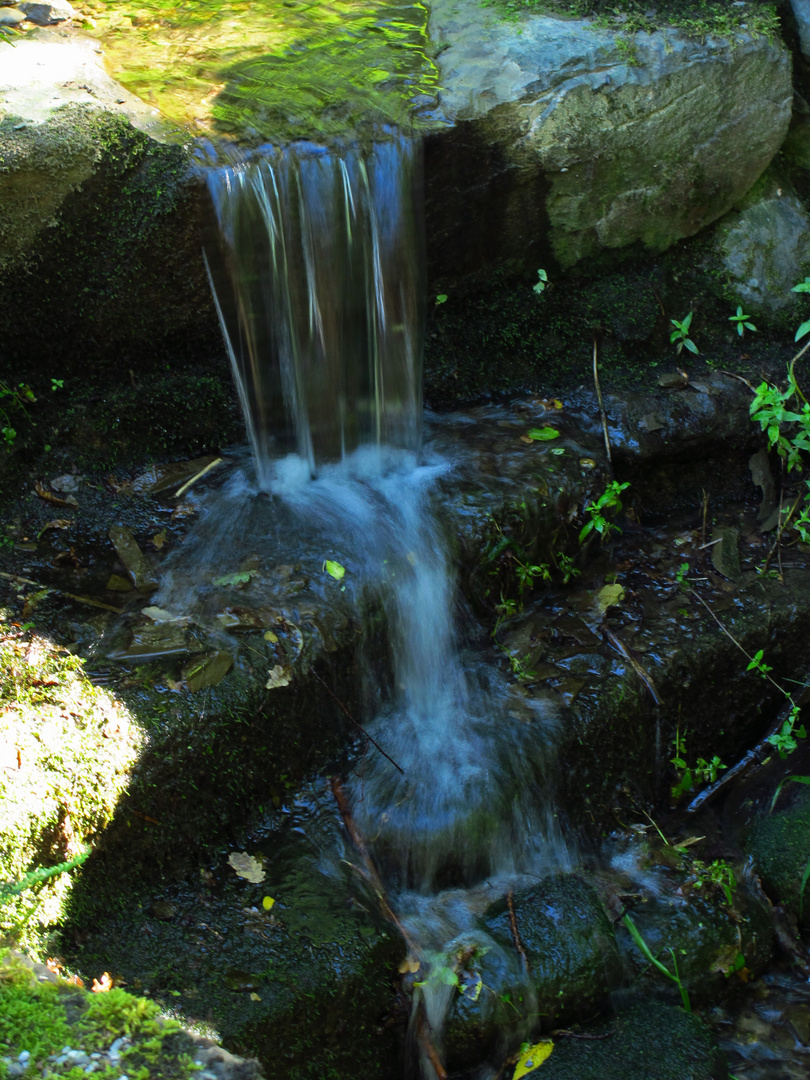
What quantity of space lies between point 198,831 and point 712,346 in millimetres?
3772

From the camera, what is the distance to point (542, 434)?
4.38 meters

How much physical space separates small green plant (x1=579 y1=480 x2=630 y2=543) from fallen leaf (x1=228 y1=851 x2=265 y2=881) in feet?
6.71

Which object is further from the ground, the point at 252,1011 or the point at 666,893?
the point at 252,1011

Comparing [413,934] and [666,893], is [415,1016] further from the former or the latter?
[666,893]

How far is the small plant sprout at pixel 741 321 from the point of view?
15.7ft

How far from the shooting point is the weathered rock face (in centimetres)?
427

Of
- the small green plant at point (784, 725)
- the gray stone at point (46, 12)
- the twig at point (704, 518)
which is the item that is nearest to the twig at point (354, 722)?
the small green plant at point (784, 725)

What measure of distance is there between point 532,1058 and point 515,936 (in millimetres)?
366

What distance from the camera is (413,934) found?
299cm

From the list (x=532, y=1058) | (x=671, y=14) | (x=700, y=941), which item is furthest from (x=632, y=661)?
(x=671, y=14)

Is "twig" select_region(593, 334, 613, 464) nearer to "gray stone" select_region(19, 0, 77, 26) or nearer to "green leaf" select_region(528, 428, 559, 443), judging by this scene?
"green leaf" select_region(528, 428, 559, 443)

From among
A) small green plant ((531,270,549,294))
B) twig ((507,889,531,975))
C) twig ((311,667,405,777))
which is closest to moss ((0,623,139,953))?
twig ((311,667,405,777))

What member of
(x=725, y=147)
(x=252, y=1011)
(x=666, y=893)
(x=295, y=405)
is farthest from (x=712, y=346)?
(x=252, y=1011)

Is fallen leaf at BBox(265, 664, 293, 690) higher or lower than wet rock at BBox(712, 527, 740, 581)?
higher
